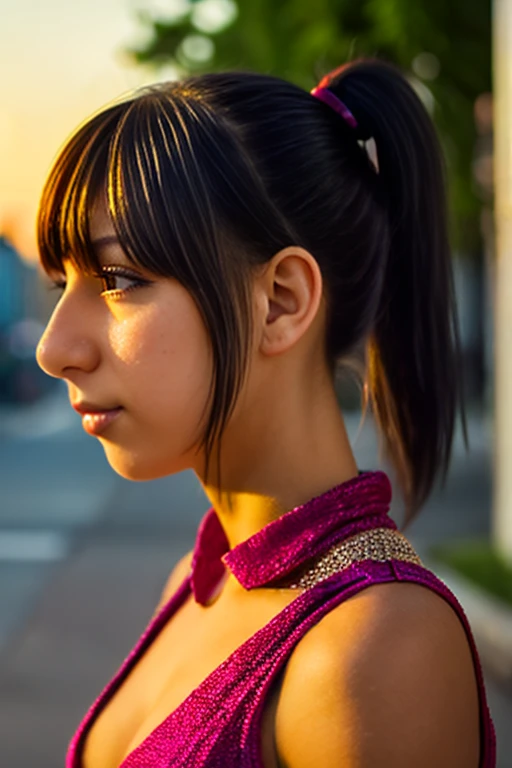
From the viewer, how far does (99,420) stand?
1256 millimetres

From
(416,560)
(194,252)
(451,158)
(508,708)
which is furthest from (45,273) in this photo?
(451,158)

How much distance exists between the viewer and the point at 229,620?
1351mm

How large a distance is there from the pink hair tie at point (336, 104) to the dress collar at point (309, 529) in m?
0.45

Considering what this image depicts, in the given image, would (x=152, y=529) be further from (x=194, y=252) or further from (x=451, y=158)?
(x=194, y=252)

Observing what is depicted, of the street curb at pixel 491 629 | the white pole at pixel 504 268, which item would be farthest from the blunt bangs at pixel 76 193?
the white pole at pixel 504 268

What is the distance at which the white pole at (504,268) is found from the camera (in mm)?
5395

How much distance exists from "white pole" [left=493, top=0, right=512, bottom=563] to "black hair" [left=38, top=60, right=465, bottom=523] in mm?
4021

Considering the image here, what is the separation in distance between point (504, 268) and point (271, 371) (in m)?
4.67

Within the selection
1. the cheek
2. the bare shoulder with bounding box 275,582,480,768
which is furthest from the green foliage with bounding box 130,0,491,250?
the bare shoulder with bounding box 275,582,480,768

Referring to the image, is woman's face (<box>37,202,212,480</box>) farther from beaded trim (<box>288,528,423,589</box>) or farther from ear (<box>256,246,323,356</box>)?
beaded trim (<box>288,528,423,589</box>)

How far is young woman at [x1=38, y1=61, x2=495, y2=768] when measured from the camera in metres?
1.09

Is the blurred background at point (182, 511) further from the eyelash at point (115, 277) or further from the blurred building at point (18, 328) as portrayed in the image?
the blurred building at point (18, 328)

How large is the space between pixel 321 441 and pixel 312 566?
0.55ft

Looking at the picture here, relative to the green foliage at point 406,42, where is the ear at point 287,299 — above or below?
above
